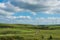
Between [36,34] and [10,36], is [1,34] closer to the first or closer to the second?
[10,36]

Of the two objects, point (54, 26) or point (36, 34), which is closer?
point (36, 34)

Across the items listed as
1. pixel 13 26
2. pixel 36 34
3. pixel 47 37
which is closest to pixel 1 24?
pixel 13 26

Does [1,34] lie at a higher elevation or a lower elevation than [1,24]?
lower

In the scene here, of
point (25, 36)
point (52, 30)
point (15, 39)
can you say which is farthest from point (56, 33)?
point (15, 39)

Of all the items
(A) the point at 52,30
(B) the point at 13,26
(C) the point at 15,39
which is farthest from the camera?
(B) the point at 13,26

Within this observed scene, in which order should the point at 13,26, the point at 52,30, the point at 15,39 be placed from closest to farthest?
the point at 15,39
the point at 52,30
the point at 13,26

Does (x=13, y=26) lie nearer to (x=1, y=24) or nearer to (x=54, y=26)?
(x=1, y=24)
